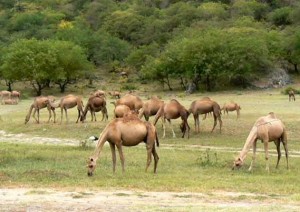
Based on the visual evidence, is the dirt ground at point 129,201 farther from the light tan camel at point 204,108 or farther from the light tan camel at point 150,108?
the light tan camel at point 150,108

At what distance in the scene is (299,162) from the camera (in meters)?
22.9

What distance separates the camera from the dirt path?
1279 centimetres

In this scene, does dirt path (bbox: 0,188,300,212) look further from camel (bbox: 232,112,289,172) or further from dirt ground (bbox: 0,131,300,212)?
camel (bbox: 232,112,289,172)

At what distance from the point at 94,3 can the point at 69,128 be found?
133 meters

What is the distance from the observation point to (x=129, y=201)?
1384cm

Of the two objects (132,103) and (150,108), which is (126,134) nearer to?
(150,108)

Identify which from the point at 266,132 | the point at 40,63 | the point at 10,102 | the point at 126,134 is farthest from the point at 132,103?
the point at 40,63

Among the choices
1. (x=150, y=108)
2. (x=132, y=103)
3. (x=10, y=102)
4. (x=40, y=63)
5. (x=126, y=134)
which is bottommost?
(x=10, y=102)

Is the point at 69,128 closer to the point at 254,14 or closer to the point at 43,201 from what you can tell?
the point at 43,201

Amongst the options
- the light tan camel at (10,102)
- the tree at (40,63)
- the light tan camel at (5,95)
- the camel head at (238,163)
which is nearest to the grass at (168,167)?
the camel head at (238,163)

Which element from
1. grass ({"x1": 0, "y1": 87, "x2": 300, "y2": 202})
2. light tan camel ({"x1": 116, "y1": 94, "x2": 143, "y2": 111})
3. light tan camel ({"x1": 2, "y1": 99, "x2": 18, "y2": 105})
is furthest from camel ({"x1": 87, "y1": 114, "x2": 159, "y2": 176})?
light tan camel ({"x1": 2, "y1": 99, "x2": 18, "y2": 105})

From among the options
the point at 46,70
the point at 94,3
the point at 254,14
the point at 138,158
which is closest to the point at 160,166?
the point at 138,158

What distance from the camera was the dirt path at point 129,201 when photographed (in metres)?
12.8

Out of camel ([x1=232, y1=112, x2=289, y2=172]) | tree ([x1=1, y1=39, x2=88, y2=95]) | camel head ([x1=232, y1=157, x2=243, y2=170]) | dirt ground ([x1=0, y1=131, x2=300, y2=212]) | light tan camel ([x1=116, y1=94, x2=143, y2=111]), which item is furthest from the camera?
tree ([x1=1, y1=39, x2=88, y2=95])
